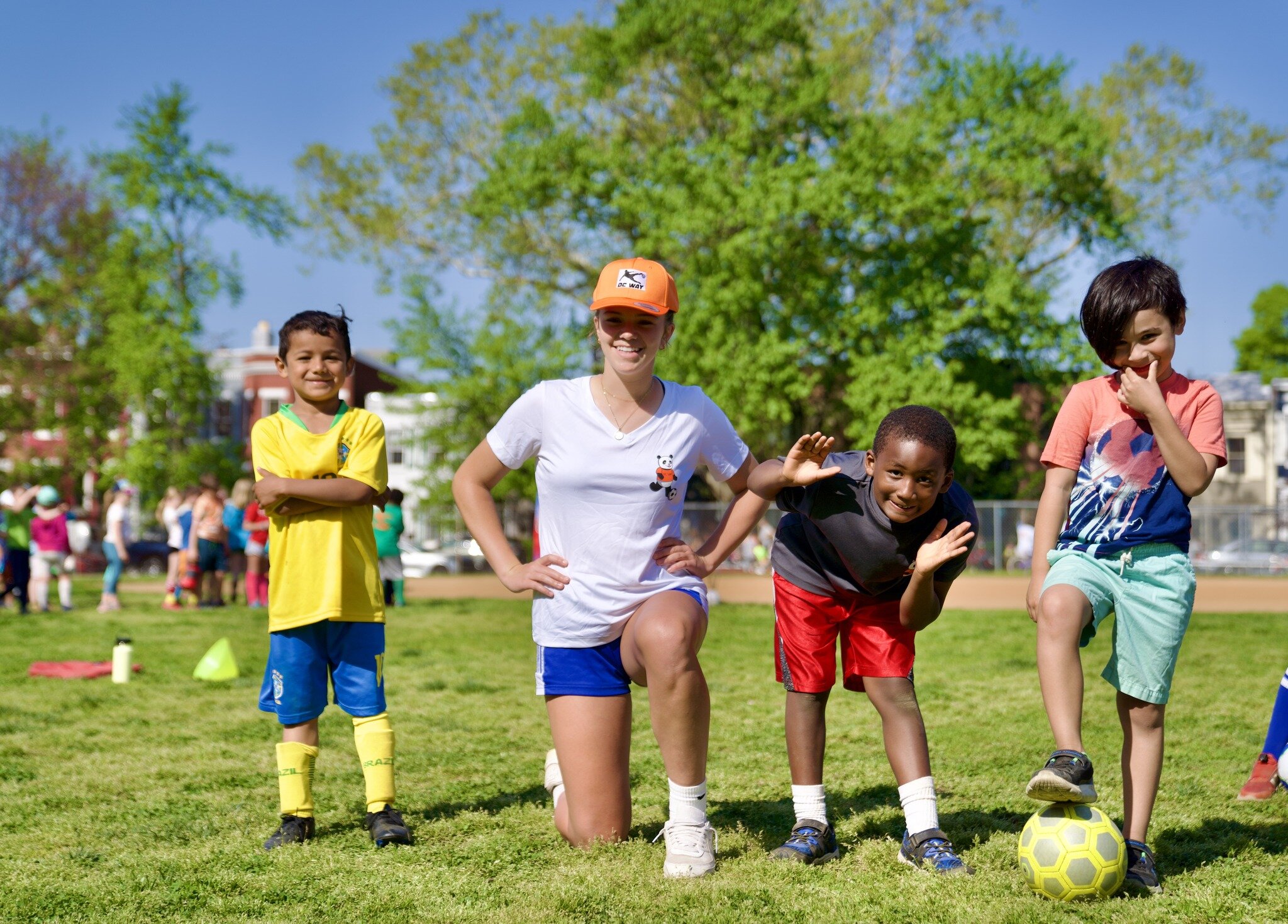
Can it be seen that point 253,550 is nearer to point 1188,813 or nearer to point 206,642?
point 206,642

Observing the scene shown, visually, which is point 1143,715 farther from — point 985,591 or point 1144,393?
point 985,591

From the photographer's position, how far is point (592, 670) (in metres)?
4.32

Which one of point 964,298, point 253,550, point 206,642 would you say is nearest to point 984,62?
point 964,298

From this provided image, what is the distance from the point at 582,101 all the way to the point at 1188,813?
31503 mm

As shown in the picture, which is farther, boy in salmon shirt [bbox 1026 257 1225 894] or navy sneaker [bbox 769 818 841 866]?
navy sneaker [bbox 769 818 841 866]

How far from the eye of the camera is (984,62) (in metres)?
31.4

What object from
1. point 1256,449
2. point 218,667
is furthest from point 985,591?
point 1256,449

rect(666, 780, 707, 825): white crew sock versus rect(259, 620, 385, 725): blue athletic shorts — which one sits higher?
rect(259, 620, 385, 725): blue athletic shorts

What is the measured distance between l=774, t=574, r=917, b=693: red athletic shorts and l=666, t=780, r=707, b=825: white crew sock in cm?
60

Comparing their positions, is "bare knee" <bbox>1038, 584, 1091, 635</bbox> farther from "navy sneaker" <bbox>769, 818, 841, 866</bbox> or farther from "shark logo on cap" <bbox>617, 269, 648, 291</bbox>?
"shark logo on cap" <bbox>617, 269, 648, 291</bbox>

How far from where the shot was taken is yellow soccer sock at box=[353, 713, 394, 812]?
4723mm

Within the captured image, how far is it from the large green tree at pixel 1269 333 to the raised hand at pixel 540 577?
230 feet

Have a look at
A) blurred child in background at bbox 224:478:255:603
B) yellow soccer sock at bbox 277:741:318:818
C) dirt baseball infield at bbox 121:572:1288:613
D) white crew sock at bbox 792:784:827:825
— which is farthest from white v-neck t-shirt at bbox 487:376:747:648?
blurred child in background at bbox 224:478:255:603

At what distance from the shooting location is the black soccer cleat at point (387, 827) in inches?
179
